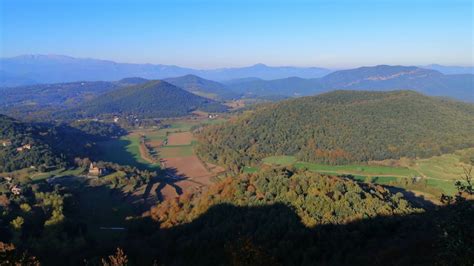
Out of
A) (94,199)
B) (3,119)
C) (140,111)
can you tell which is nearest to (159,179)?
(94,199)

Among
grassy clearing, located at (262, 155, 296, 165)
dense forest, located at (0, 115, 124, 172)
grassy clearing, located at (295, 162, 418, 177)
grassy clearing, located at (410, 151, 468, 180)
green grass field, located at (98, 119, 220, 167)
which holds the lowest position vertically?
green grass field, located at (98, 119, 220, 167)

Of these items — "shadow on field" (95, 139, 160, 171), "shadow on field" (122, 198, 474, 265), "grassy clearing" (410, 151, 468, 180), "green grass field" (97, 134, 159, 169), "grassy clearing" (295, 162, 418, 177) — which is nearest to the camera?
"shadow on field" (122, 198, 474, 265)

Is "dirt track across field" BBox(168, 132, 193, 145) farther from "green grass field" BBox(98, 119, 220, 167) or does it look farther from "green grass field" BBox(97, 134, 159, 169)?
"green grass field" BBox(97, 134, 159, 169)

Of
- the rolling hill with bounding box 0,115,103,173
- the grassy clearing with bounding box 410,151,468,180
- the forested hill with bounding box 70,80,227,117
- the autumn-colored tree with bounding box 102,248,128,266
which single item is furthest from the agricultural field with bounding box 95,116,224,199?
the forested hill with bounding box 70,80,227,117

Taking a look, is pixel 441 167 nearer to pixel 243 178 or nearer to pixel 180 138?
pixel 243 178

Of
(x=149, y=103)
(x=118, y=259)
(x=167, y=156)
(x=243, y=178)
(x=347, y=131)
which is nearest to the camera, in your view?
(x=118, y=259)

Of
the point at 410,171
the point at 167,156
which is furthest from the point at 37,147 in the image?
the point at 410,171
